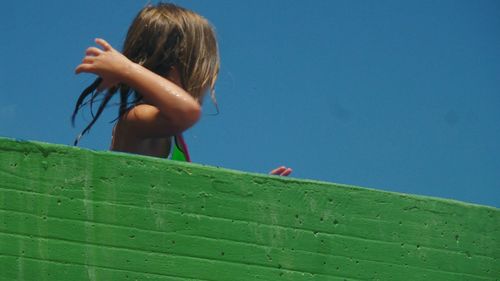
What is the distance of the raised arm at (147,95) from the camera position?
279 cm

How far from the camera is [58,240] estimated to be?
2459mm

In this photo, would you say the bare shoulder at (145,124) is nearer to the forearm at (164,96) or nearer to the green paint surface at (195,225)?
the forearm at (164,96)

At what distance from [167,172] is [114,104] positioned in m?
0.66

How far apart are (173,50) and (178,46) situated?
0.03 m

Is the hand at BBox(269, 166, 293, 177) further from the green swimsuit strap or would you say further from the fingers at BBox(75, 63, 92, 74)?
the fingers at BBox(75, 63, 92, 74)

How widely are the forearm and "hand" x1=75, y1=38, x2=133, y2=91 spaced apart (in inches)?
1.1

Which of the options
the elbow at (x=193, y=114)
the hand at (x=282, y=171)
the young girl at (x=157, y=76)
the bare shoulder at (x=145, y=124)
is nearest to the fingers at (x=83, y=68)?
the young girl at (x=157, y=76)

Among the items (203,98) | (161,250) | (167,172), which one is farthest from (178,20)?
(161,250)

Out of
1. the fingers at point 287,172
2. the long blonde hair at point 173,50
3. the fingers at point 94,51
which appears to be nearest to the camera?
the fingers at point 94,51

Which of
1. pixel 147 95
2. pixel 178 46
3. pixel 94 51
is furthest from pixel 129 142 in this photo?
pixel 178 46

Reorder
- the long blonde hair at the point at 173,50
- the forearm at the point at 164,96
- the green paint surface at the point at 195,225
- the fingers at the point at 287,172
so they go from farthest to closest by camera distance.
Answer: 1. the fingers at the point at 287,172
2. the long blonde hair at the point at 173,50
3. the forearm at the point at 164,96
4. the green paint surface at the point at 195,225

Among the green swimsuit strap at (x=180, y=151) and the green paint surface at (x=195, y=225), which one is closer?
the green paint surface at (x=195, y=225)

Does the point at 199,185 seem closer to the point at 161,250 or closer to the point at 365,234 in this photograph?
the point at 161,250

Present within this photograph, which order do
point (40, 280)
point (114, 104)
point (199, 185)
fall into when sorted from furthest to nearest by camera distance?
point (114, 104), point (199, 185), point (40, 280)
